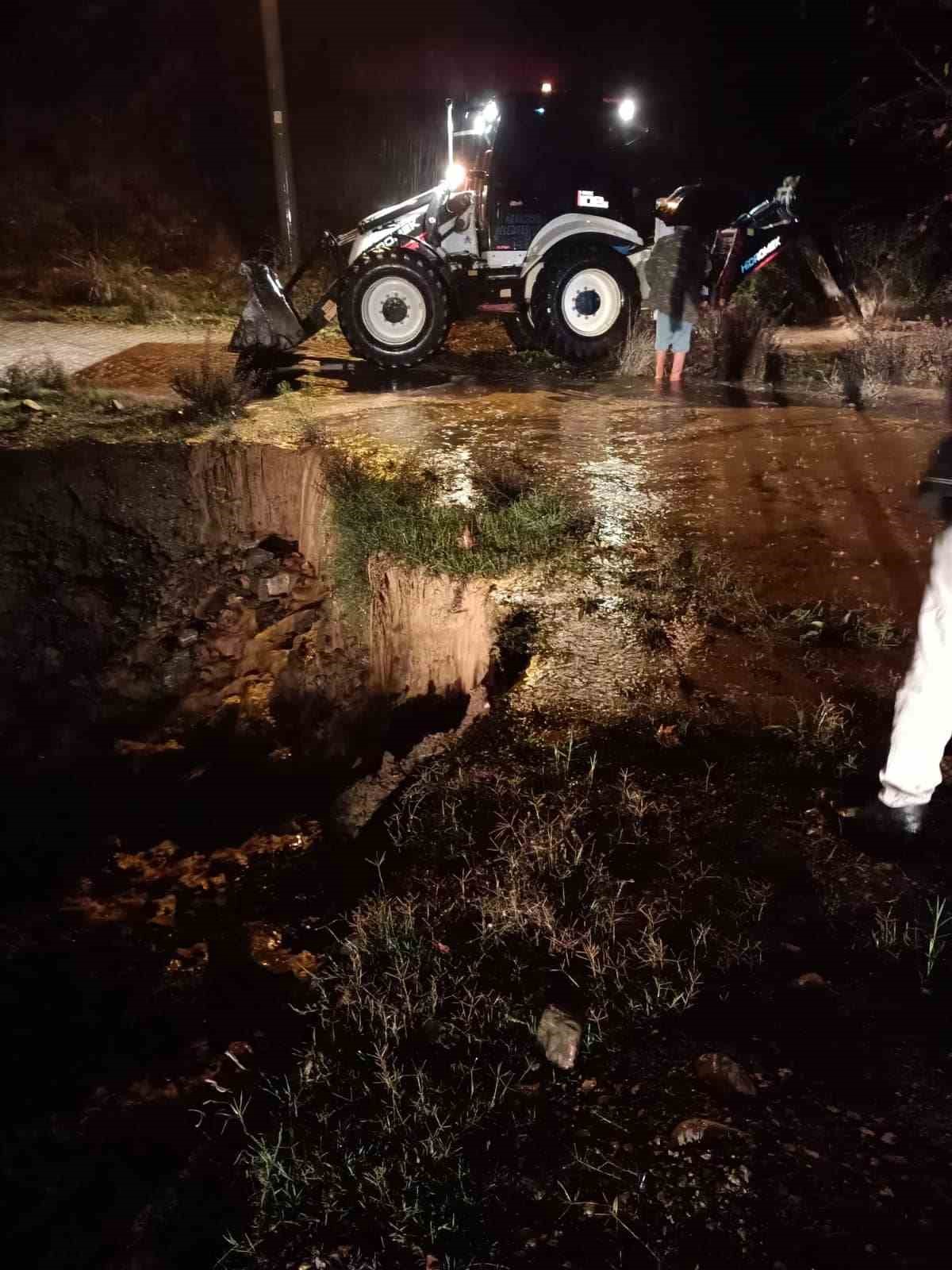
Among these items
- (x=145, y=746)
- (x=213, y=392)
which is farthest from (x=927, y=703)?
(x=213, y=392)

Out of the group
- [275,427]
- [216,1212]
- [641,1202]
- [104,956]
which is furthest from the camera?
[275,427]

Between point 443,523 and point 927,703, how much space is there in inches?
129

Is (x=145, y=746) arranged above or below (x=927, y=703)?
below

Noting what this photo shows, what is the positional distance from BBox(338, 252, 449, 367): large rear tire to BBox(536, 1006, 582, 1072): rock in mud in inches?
299

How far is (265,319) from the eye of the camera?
8617mm

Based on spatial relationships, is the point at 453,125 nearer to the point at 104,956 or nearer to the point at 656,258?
the point at 656,258

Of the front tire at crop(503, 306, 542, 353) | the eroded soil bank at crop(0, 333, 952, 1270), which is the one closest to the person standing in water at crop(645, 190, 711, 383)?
the front tire at crop(503, 306, 542, 353)

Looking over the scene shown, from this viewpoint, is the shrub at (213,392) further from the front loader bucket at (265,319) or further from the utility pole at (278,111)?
the utility pole at (278,111)

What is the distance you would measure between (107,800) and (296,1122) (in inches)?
106

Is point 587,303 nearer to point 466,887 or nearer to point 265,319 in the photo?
point 265,319

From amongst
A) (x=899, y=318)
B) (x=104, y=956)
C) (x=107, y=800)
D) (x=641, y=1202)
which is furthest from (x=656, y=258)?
(x=641, y=1202)

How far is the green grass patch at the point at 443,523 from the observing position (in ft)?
17.4

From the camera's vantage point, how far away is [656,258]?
8.33 m

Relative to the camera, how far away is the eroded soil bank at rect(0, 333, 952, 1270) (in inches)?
86.3
